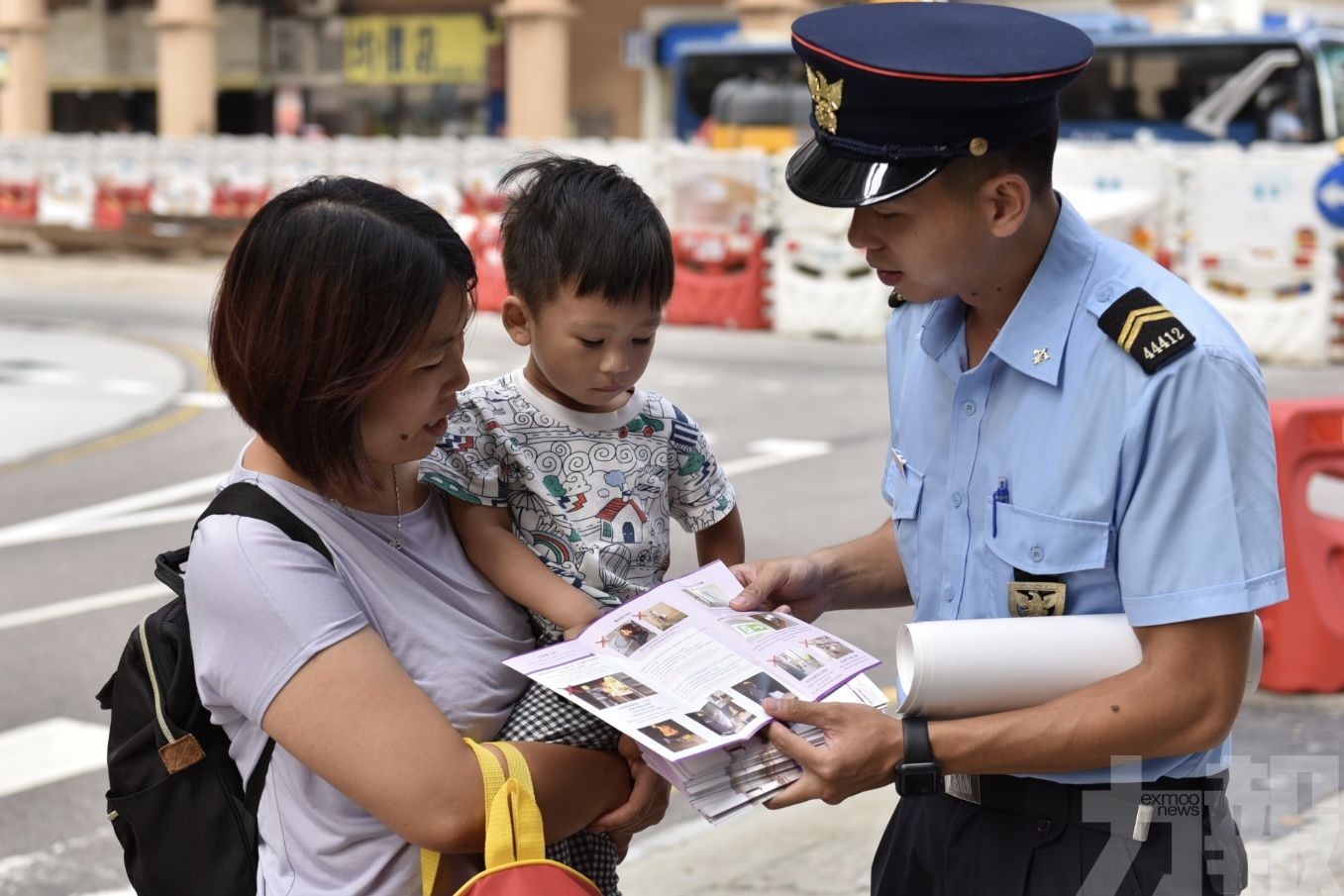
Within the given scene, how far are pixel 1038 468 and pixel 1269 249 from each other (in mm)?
15918

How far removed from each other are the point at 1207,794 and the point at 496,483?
4.00ft

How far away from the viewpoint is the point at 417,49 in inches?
1758

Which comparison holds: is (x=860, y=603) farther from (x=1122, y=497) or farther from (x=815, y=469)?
(x=815, y=469)

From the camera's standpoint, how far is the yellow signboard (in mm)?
43969

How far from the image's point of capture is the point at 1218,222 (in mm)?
17578

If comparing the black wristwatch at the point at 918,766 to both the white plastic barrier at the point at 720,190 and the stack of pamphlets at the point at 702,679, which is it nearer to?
the stack of pamphlets at the point at 702,679

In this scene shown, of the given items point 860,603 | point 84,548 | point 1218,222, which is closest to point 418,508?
point 860,603

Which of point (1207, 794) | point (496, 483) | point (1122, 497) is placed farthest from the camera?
point (496, 483)

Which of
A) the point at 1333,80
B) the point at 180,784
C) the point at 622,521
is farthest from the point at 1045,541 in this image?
the point at 1333,80

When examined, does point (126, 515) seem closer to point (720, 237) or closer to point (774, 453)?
point (774, 453)

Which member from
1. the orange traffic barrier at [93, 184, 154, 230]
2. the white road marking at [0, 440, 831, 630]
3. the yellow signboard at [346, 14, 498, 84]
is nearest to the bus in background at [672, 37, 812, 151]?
the orange traffic barrier at [93, 184, 154, 230]

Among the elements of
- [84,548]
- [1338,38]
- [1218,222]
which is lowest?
[84,548]

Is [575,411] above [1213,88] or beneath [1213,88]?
beneath

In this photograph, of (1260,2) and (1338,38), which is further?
(1260,2)
